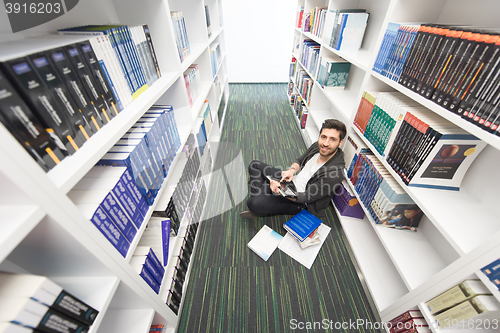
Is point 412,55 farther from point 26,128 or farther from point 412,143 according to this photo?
point 26,128

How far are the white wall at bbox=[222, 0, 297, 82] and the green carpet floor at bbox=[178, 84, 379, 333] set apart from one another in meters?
3.58

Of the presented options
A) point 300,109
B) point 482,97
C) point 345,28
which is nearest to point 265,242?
point 482,97

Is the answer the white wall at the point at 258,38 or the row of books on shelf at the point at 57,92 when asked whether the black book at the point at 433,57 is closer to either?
the row of books on shelf at the point at 57,92

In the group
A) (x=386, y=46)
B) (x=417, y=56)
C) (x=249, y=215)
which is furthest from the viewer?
(x=249, y=215)

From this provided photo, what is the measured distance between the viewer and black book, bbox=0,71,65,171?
0.44 meters

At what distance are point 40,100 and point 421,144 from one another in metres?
1.45

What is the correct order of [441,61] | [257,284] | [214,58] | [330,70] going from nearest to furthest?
[441,61] → [257,284] → [330,70] → [214,58]

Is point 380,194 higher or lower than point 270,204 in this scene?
higher

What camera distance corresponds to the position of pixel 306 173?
5.76 ft

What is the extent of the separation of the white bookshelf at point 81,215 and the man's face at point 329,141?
1.05 m

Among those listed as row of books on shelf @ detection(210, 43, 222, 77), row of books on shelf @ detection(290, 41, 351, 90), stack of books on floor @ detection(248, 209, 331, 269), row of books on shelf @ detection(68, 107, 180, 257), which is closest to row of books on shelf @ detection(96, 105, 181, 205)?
row of books on shelf @ detection(68, 107, 180, 257)

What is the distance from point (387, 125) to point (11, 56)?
5.09 ft

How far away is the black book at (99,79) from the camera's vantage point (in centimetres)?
65

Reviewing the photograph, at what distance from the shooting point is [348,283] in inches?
56.4
